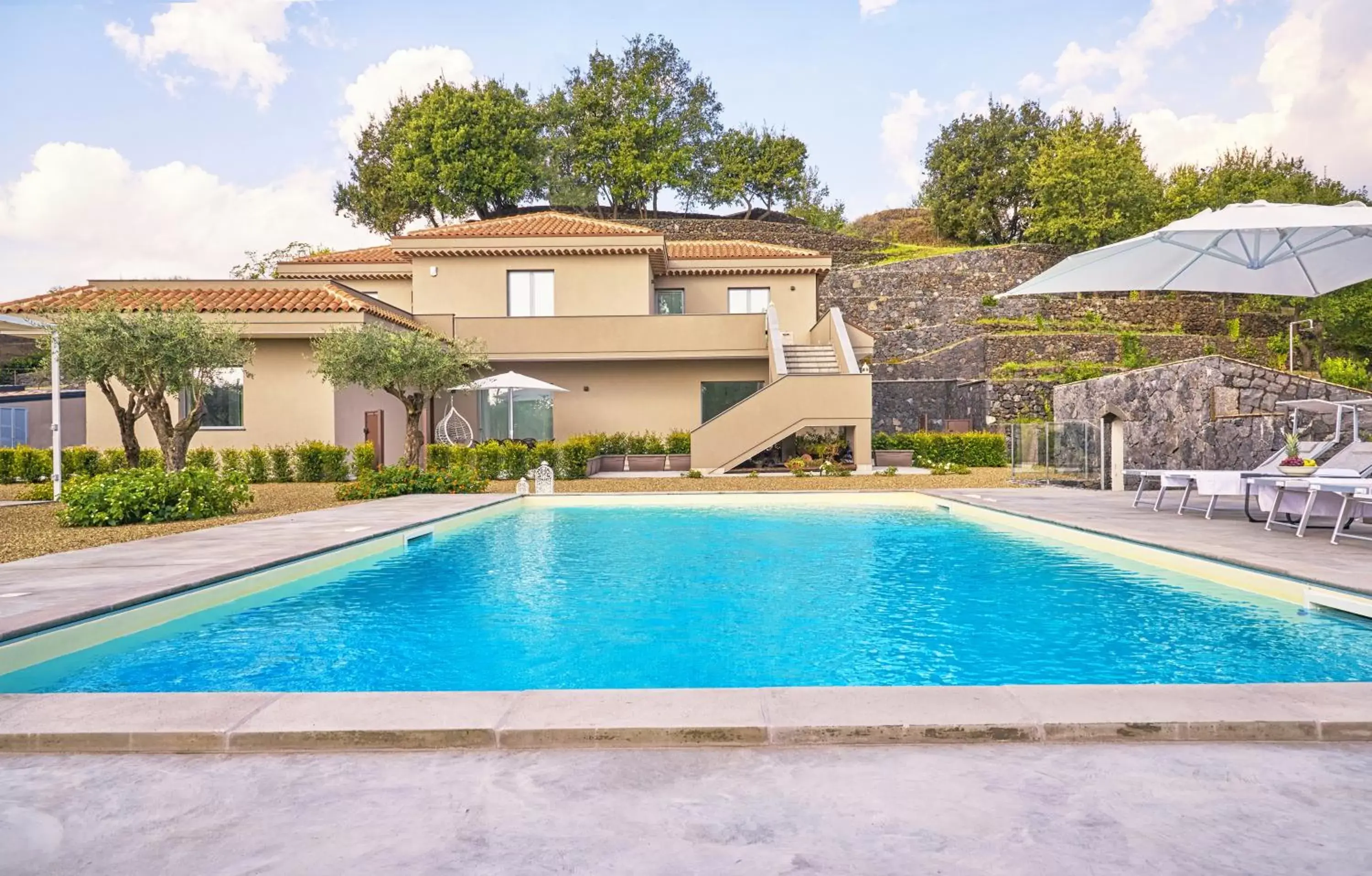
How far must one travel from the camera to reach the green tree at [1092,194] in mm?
38094

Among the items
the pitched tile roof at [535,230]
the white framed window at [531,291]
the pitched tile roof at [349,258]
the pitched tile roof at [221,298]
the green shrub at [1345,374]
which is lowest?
the green shrub at [1345,374]

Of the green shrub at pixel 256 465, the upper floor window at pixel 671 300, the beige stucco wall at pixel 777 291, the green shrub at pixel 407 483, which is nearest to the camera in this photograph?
the green shrub at pixel 407 483

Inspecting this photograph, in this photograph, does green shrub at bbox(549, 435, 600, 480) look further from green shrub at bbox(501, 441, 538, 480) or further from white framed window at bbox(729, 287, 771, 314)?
white framed window at bbox(729, 287, 771, 314)

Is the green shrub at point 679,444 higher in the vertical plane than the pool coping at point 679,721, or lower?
higher

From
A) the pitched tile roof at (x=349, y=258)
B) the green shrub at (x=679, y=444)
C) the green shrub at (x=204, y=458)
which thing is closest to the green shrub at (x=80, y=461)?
the green shrub at (x=204, y=458)

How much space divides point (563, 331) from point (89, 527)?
1303 cm

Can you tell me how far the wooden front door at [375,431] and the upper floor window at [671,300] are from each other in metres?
9.36

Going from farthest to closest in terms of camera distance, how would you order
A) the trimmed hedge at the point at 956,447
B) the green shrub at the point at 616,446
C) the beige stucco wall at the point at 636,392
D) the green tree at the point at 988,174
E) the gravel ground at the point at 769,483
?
the green tree at the point at 988,174 → the beige stucco wall at the point at 636,392 → the trimmed hedge at the point at 956,447 → the green shrub at the point at 616,446 → the gravel ground at the point at 769,483

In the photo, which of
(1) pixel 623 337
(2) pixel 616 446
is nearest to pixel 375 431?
(2) pixel 616 446

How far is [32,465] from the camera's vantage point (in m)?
18.8

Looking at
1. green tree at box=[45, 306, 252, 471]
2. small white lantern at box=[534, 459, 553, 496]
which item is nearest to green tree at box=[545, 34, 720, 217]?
small white lantern at box=[534, 459, 553, 496]

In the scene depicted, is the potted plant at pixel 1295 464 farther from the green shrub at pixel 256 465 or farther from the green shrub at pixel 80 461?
the green shrub at pixel 80 461

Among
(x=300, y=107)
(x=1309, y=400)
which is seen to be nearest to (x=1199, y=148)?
(x=1309, y=400)

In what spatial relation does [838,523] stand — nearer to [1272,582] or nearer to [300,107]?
[1272,582]
